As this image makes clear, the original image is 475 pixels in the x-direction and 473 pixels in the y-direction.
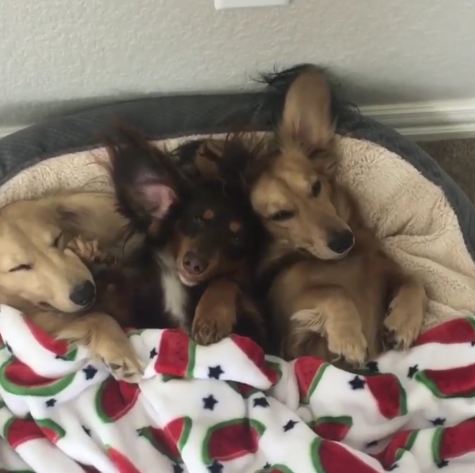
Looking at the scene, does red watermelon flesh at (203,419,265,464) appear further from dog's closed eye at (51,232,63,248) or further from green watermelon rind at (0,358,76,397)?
dog's closed eye at (51,232,63,248)

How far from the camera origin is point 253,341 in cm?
168

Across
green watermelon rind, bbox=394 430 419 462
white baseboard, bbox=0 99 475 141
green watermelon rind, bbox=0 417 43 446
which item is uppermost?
white baseboard, bbox=0 99 475 141

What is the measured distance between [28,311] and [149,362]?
0.28 meters

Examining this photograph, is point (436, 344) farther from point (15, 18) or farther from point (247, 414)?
point (15, 18)

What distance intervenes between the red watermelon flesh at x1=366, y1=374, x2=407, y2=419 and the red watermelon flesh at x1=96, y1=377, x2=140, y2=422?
0.44 meters

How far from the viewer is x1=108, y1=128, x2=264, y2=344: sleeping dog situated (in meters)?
1.70

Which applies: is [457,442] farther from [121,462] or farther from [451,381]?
[121,462]

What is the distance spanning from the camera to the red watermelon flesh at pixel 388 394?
165cm

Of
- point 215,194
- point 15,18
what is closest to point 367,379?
point 215,194

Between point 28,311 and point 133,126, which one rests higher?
point 133,126

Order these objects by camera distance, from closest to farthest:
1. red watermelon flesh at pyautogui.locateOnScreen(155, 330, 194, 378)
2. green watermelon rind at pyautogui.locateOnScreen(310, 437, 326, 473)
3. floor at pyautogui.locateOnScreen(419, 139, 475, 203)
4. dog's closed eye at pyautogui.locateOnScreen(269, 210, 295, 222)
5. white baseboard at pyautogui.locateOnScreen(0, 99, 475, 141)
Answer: green watermelon rind at pyautogui.locateOnScreen(310, 437, 326, 473)
red watermelon flesh at pyautogui.locateOnScreen(155, 330, 194, 378)
dog's closed eye at pyautogui.locateOnScreen(269, 210, 295, 222)
white baseboard at pyautogui.locateOnScreen(0, 99, 475, 141)
floor at pyautogui.locateOnScreen(419, 139, 475, 203)

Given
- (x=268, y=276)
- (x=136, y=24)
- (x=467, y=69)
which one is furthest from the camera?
(x=467, y=69)

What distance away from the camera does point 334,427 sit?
1650mm

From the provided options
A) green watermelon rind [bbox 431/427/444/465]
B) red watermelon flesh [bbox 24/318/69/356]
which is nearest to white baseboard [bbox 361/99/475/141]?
green watermelon rind [bbox 431/427/444/465]
